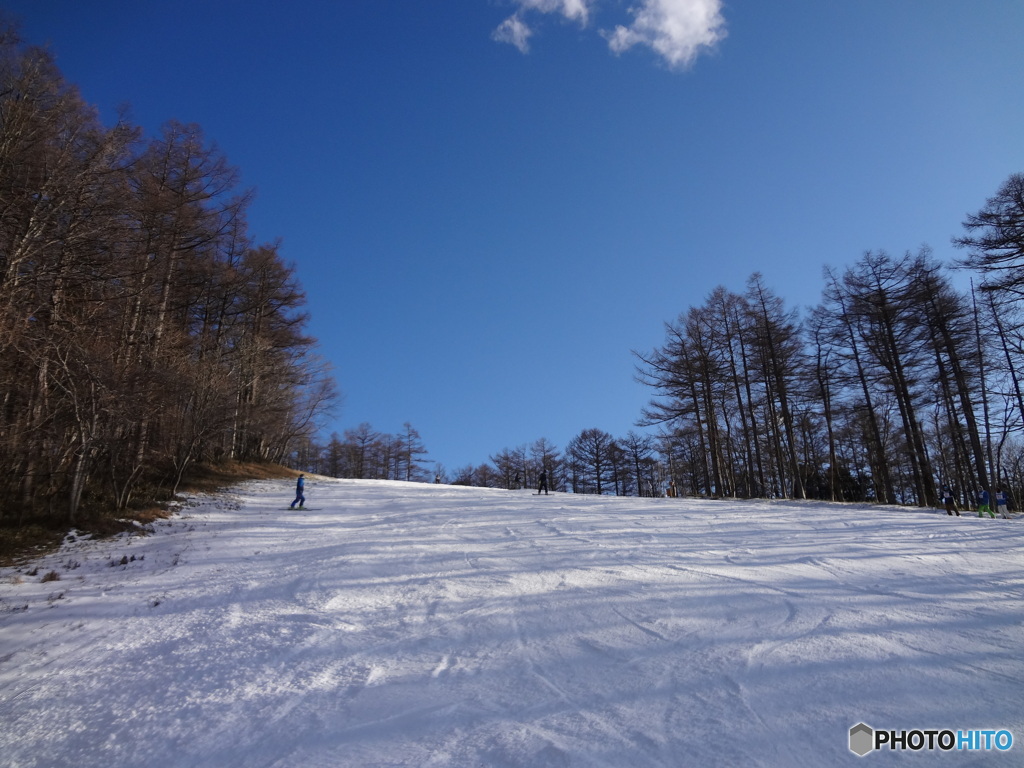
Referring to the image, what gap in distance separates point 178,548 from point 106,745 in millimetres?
7880

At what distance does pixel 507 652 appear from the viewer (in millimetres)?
6285

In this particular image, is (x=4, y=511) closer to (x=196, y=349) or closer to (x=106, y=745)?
(x=106, y=745)

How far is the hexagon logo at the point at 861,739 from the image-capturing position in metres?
4.29

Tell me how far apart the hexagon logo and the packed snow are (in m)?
0.07

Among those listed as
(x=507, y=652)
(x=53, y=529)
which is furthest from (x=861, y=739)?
(x=53, y=529)

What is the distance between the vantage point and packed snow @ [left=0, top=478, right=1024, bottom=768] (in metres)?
4.56

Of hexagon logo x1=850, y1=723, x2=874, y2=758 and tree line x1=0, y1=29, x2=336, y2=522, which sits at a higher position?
tree line x1=0, y1=29, x2=336, y2=522

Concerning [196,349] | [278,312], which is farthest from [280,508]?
[278,312]

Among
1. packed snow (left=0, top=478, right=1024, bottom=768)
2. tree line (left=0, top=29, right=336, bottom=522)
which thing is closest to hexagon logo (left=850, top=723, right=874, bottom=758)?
packed snow (left=0, top=478, right=1024, bottom=768)

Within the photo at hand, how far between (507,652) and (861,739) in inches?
143

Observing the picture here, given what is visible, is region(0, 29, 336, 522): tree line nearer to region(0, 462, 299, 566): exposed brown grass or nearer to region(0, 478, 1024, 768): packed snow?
region(0, 462, 299, 566): exposed brown grass

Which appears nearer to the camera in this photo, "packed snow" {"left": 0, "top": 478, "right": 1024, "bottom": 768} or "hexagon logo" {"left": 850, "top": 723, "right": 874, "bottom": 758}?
"hexagon logo" {"left": 850, "top": 723, "right": 874, "bottom": 758}

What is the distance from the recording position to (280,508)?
17.8m

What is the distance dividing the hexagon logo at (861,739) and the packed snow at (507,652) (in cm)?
7
